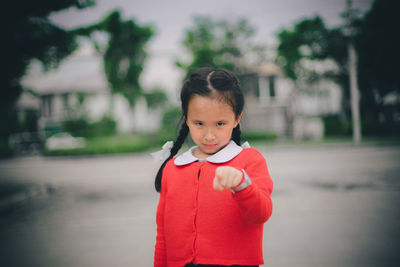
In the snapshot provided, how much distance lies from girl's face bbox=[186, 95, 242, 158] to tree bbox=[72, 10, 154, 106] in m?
22.8

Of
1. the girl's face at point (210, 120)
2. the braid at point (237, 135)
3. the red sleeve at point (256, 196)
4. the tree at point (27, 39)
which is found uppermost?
the tree at point (27, 39)

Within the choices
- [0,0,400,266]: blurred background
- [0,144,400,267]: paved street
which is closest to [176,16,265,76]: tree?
[0,0,400,266]: blurred background

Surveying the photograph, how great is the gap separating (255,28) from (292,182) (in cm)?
1613

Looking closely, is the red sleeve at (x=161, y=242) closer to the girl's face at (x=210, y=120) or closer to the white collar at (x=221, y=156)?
the white collar at (x=221, y=156)

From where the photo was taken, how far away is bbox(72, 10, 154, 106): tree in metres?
22.4

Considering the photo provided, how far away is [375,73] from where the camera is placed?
61.1 ft

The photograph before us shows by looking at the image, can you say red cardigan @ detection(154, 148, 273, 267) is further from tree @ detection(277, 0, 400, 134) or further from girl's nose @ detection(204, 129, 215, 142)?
tree @ detection(277, 0, 400, 134)

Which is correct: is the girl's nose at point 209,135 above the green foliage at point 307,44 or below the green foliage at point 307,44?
below

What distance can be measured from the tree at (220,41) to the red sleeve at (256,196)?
18.8 meters

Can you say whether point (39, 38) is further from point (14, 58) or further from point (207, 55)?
point (207, 55)

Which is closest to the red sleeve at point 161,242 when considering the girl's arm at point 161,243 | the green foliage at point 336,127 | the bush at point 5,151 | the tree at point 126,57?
the girl's arm at point 161,243

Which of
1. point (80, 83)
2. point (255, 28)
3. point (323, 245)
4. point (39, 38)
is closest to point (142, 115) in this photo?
point (80, 83)

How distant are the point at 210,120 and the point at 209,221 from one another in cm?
43

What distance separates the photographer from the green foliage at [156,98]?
95.0 feet
